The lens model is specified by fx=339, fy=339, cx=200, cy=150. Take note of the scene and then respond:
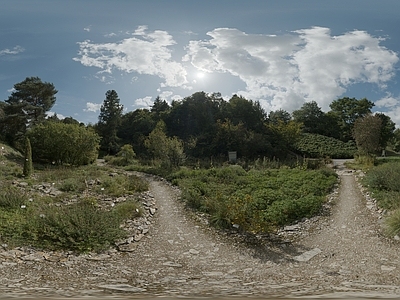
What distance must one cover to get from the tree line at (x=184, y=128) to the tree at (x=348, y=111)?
0.31 ft

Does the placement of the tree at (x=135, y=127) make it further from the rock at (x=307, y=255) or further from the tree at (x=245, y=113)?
the rock at (x=307, y=255)

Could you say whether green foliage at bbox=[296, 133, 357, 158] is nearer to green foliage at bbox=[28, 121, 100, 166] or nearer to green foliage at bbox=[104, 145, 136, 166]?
green foliage at bbox=[104, 145, 136, 166]

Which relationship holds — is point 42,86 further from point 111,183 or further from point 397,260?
point 397,260

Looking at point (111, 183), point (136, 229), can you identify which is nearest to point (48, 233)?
point (136, 229)

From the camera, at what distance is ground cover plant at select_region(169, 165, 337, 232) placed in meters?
8.02

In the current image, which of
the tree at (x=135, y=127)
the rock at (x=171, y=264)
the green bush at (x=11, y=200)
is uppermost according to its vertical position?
the tree at (x=135, y=127)

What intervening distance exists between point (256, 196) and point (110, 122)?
24.5m

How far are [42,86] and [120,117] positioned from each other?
26.2ft

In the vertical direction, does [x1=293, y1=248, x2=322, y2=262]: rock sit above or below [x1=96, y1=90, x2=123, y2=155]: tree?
below

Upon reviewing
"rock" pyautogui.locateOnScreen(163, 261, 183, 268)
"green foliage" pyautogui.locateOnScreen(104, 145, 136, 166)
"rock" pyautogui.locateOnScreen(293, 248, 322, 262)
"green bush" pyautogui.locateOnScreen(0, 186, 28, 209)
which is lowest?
"rock" pyautogui.locateOnScreen(163, 261, 183, 268)

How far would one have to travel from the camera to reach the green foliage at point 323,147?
26125mm

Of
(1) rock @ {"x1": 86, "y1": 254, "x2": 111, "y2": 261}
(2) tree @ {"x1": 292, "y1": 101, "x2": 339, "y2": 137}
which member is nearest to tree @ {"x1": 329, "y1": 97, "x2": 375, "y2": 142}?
(2) tree @ {"x1": 292, "y1": 101, "x2": 339, "y2": 137}

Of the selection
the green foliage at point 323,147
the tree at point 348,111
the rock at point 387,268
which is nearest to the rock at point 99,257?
the rock at point 387,268

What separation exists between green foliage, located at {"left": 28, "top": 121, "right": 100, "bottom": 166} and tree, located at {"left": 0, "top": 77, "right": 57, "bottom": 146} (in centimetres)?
418
